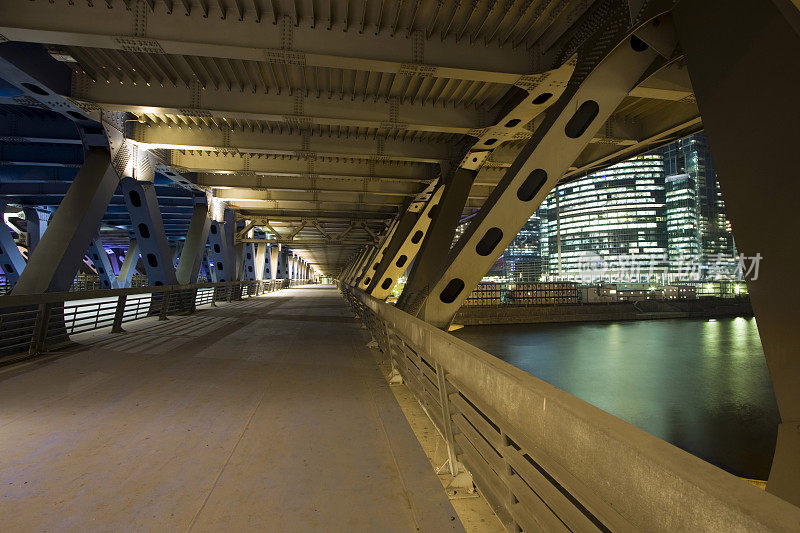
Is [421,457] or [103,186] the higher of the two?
[103,186]

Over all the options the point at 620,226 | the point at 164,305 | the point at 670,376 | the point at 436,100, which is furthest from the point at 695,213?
the point at 164,305

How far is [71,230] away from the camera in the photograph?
27.6 feet

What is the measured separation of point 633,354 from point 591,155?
29.8 ft

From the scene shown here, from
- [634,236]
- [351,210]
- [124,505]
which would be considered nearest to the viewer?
[124,505]

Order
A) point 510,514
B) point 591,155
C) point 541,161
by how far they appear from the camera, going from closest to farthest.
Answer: point 510,514 → point 541,161 → point 591,155

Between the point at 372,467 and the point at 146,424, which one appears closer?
the point at 372,467

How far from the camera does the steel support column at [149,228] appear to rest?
11.3 meters

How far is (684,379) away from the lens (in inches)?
509

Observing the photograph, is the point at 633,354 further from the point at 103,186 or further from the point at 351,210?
the point at 103,186

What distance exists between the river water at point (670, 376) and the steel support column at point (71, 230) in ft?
40.6

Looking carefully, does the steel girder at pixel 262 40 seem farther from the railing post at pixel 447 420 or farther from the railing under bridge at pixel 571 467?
the railing post at pixel 447 420

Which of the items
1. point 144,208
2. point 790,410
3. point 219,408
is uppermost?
point 144,208

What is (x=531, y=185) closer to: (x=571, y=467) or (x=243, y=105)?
(x=571, y=467)

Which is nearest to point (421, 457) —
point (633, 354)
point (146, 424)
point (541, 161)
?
point (146, 424)
